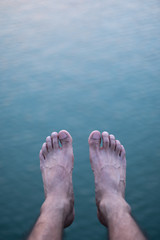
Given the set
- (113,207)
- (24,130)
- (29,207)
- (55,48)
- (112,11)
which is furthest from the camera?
(112,11)

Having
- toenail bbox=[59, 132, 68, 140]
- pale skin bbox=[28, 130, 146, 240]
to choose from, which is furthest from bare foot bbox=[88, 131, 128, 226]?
toenail bbox=[59, 132, 68, 140]

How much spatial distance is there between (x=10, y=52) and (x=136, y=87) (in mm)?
902

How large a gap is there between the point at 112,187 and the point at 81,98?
56 centimetres

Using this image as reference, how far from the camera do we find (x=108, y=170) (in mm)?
1170

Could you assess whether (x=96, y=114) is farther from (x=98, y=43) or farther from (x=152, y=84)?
(x=98, y=43)

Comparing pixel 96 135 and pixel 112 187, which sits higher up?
pixel 96 135

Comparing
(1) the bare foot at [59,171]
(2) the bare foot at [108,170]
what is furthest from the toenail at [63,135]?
(2) the bare foot at [108,170]

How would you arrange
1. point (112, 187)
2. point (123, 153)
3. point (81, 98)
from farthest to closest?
point (81, 98) < point (123, 153) < point (112, 187)

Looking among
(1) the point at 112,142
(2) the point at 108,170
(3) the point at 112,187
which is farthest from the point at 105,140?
(3) the point at 112,187

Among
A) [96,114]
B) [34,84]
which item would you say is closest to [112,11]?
[34,84]

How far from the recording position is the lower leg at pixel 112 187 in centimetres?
83

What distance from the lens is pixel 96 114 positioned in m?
1.39

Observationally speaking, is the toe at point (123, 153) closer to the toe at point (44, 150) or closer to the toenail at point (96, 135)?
the toenail at point (96, 135)

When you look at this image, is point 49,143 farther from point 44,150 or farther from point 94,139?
point 94,139
